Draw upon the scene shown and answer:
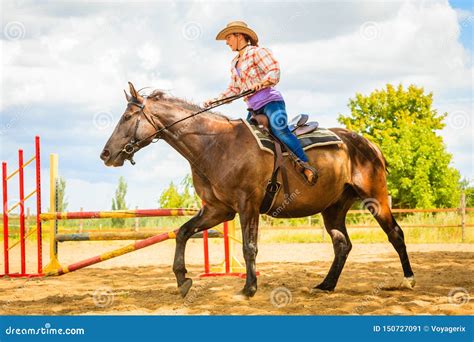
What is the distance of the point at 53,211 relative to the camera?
960 centimetres

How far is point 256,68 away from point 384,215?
2443 millimetres

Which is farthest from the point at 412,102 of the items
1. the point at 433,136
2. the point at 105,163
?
the point at 105,163

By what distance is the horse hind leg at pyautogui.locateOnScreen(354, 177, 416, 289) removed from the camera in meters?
7.29

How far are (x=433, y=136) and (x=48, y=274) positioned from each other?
26.6 metres

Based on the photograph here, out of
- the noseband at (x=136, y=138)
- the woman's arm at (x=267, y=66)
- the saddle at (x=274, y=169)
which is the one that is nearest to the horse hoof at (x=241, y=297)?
the saddle at (x=274, y=169)

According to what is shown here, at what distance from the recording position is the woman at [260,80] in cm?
638

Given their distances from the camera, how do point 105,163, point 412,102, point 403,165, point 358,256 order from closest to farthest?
1. point 105,163
2. point 358,256
3. point 403,165
4. point 412,102

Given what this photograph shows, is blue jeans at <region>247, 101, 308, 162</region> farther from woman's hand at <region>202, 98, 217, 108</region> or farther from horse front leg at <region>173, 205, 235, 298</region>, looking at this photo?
horse front leg at <region>173, 205, 235, 298</region>

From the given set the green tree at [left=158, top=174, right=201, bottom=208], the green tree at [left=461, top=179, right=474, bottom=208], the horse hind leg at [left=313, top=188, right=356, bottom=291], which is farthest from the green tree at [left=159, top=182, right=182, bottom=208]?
the horse hind leg at [left=313, top=188, right=356, bottom=291]

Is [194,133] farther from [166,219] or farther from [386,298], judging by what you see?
[166,219]

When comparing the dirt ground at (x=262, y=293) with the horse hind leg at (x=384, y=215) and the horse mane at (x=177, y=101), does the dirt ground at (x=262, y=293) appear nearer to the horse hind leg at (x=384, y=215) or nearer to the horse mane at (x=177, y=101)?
the horse hind leg at (x=384, y=215)

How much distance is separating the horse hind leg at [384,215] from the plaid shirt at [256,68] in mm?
1853

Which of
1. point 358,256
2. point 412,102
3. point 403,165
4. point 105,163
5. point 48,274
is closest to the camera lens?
point 105,163

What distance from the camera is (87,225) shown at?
1055 inches
